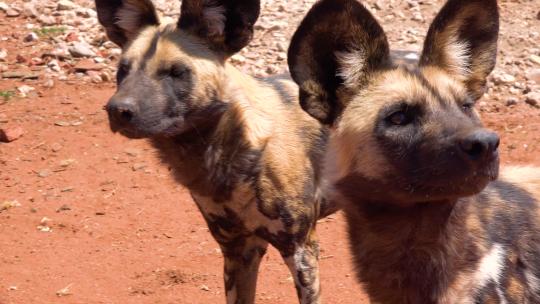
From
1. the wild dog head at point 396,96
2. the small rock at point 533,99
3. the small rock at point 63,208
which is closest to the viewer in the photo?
the wild dog head at point 396,96

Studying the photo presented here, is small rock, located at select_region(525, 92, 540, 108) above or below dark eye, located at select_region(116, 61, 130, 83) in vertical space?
below

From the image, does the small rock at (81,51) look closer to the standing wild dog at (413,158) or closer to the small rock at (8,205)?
the small rock at (8,205)

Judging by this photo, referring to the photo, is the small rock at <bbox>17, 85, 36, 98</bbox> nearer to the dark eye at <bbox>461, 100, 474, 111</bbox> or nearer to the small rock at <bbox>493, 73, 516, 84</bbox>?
the small rock at <bbox>493, 73, 516, 84</bbox>

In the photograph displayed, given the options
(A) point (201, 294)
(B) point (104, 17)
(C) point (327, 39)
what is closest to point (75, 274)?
(A) point (201, 294)

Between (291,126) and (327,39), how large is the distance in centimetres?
101

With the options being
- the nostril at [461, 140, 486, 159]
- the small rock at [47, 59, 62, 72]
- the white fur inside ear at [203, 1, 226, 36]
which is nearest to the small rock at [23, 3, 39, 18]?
the small rock at [47, 59, 62, 72]

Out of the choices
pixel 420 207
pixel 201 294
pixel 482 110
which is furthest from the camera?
pixel 482 110

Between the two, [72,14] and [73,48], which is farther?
[72,14]

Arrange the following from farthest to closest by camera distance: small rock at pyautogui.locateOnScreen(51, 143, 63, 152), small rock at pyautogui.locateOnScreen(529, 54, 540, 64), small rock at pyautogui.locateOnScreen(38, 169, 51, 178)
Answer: small rock at pyautogui.locateOnScreen(529, 54, 540, 64), small rock at pyautogui.locateOnScreen(51, 143, 63, 152), small rock at pyautogui.locateOnScreen(38, 169, 51, 178)

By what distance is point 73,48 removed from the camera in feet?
25.3

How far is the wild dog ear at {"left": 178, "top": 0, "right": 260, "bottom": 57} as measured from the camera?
386 centimetres

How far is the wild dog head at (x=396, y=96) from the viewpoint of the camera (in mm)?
2607

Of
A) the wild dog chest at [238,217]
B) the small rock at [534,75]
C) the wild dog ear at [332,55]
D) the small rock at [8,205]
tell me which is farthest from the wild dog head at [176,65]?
the small rock at [534,75]

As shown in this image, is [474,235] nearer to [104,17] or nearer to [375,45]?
[375,45]
